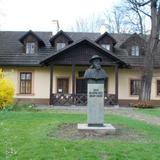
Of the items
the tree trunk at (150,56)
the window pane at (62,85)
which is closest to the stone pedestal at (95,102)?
the tree trunk at (150,56)

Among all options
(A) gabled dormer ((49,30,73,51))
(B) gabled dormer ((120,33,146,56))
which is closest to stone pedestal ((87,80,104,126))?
(A) gabled dormer ((49,30,73,51))

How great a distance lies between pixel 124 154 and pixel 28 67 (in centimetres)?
2420

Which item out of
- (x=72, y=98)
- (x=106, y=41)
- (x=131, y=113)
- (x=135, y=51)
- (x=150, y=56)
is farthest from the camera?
(x=135, y=51)

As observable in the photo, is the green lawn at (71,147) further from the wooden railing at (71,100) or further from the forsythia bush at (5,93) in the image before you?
the wooden railing at (71,100)

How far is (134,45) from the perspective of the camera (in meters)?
33.8

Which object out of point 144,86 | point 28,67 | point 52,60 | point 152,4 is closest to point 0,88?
point 52,60

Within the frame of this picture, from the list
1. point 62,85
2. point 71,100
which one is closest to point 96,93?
point 71,100

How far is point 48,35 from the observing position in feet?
120

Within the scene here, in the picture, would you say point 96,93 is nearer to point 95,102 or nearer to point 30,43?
point 95,102

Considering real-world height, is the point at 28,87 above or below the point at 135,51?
below

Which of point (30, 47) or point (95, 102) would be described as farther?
point (30, 47)

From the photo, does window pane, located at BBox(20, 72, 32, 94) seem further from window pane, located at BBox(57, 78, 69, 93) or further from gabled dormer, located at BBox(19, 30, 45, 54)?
window pane, located at BBox(57, 78, 69, 93)

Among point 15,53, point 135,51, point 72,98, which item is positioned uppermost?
point 135,51

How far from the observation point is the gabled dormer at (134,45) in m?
33.2
